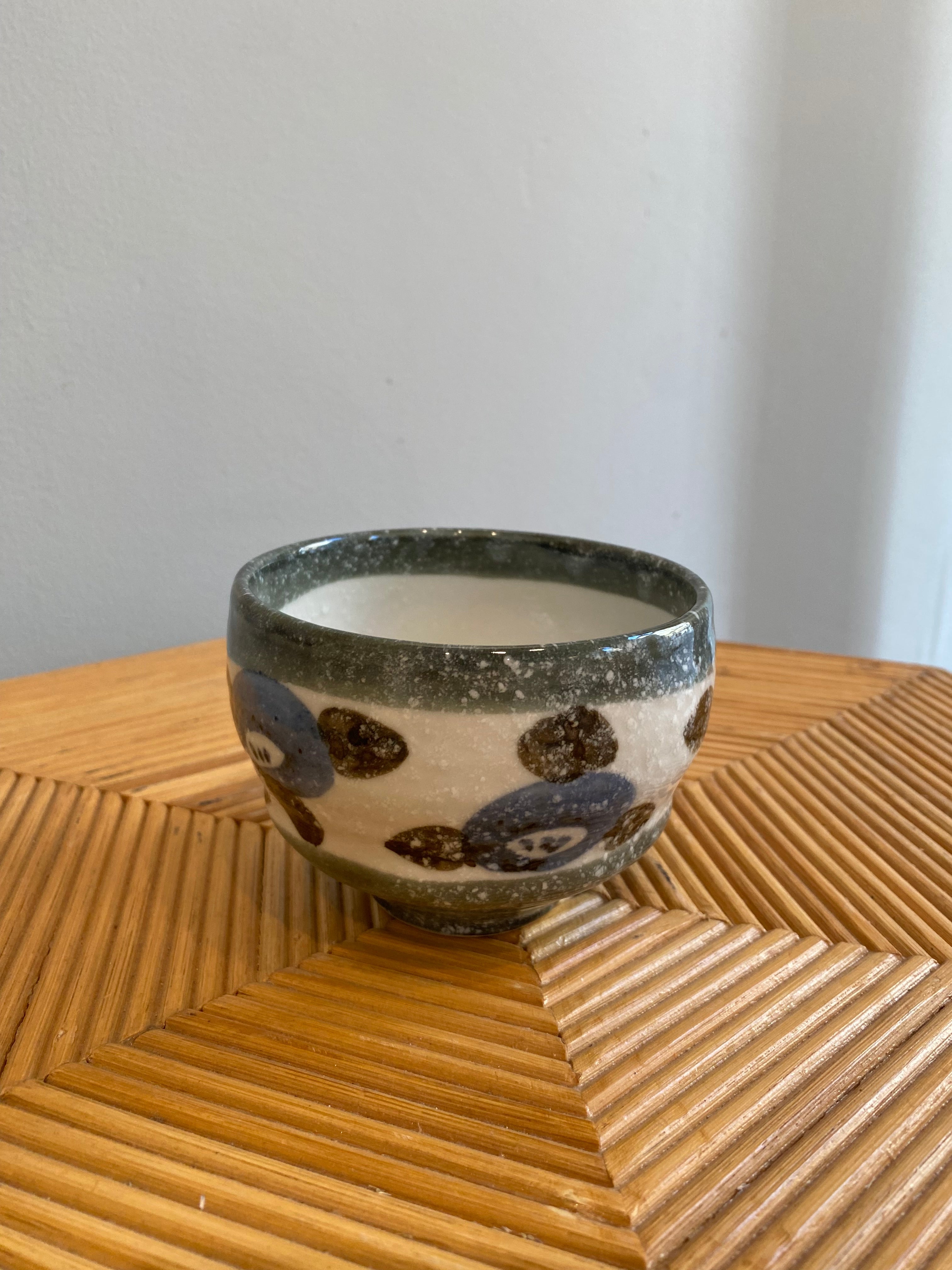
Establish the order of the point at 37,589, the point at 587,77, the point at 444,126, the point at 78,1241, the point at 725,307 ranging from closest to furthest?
the point at 78,1241
the point at 37,589
the point at 444,126
the point at 587,77
the point at 725,307

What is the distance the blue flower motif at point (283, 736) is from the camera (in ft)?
1.00

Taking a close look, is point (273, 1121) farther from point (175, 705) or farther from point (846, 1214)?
point (175, 705)

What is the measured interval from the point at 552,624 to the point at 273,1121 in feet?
0.89

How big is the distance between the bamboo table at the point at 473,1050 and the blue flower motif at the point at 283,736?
0.07 metres

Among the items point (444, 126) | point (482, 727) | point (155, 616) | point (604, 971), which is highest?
point (444, 126)

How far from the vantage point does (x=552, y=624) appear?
474mm

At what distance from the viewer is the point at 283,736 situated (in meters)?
0.31

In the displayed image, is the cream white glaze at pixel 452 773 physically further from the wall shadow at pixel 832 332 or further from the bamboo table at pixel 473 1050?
the wall shadow at pixel 832 332

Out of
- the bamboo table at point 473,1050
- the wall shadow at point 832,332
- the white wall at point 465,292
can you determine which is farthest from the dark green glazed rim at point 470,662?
the wall shadow at point 832,332

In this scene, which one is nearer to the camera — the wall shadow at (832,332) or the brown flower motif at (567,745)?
the brown flower motif at (567,745)

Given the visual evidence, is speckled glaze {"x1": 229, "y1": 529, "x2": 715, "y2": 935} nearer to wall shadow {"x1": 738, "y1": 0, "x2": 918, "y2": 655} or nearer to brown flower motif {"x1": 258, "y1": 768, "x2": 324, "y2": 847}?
brown flower motif {"x1": 258, "y1": 768, "x2": 324, "y2": 847}

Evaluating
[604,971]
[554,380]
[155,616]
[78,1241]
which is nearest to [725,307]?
[554,380]

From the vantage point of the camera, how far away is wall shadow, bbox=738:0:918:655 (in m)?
1.41

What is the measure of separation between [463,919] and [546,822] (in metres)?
0.06
